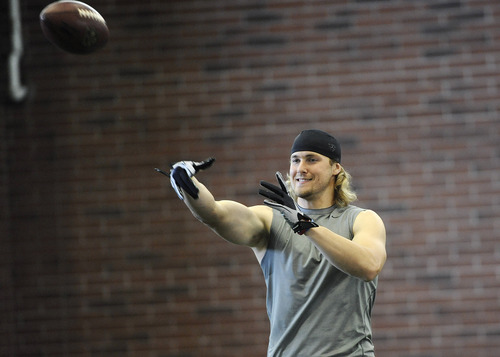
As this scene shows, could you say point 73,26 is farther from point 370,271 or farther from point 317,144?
point 370,271

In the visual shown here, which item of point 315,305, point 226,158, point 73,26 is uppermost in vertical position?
point 73,26

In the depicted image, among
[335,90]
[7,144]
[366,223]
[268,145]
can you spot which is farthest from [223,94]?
[366,223]

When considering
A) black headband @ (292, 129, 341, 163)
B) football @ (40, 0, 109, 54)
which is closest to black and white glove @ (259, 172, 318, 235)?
black headband @ (292, 129, 341, 163)

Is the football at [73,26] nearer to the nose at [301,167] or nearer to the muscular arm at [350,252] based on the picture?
the nose at [301,167]

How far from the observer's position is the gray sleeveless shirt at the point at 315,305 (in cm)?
268

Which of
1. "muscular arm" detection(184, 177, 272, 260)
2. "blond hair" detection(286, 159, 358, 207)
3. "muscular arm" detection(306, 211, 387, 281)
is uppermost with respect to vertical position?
"blond hair" detection(286, 159, 358, 207)

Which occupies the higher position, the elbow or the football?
the football

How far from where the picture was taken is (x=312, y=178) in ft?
9.62

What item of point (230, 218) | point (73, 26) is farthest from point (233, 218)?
point (73, 26)

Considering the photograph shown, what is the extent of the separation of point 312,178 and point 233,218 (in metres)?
0.41

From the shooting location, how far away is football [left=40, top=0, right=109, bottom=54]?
349cm

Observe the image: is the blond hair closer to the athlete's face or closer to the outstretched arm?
the athlete's face

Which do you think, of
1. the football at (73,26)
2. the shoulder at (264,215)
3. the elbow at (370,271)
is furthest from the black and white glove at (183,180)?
the football at (73,26)

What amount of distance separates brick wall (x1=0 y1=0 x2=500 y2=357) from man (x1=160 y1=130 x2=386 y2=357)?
2.21 metres
